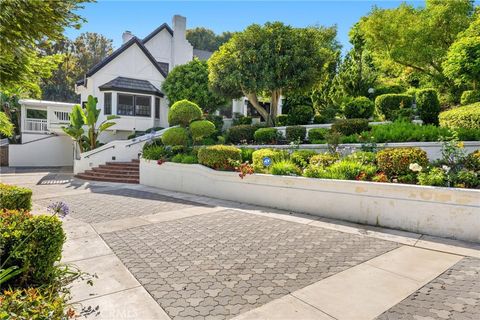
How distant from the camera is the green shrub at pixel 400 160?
6.87 m

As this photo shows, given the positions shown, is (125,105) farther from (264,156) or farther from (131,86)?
(264,156)

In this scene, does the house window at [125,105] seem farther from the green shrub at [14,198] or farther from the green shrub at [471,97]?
the green shrub at [471,97]

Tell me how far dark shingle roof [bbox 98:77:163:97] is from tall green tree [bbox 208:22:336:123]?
8049 millimetres

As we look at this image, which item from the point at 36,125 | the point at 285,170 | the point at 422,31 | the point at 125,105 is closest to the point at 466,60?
the point at 422,31

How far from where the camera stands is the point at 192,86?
2134 cm

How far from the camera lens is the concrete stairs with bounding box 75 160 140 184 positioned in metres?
14.8

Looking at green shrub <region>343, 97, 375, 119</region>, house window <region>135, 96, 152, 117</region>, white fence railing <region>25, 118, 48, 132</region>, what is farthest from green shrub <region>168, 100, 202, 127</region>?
white fence railing <region>25, 118, 48, 132</region>

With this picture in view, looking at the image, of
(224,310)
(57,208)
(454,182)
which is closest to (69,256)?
(57,208)

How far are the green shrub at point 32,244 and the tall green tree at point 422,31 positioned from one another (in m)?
19.0

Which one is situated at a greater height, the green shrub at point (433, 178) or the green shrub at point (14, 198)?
the green shrub at point (433, 178)

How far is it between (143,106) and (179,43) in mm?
8260

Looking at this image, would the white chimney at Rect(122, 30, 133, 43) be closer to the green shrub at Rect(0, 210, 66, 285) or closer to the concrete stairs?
the concrete stairs

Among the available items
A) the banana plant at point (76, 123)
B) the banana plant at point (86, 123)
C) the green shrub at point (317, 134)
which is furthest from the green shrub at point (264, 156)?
the banana plant at point (76, 123)

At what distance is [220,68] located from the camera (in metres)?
16.7
